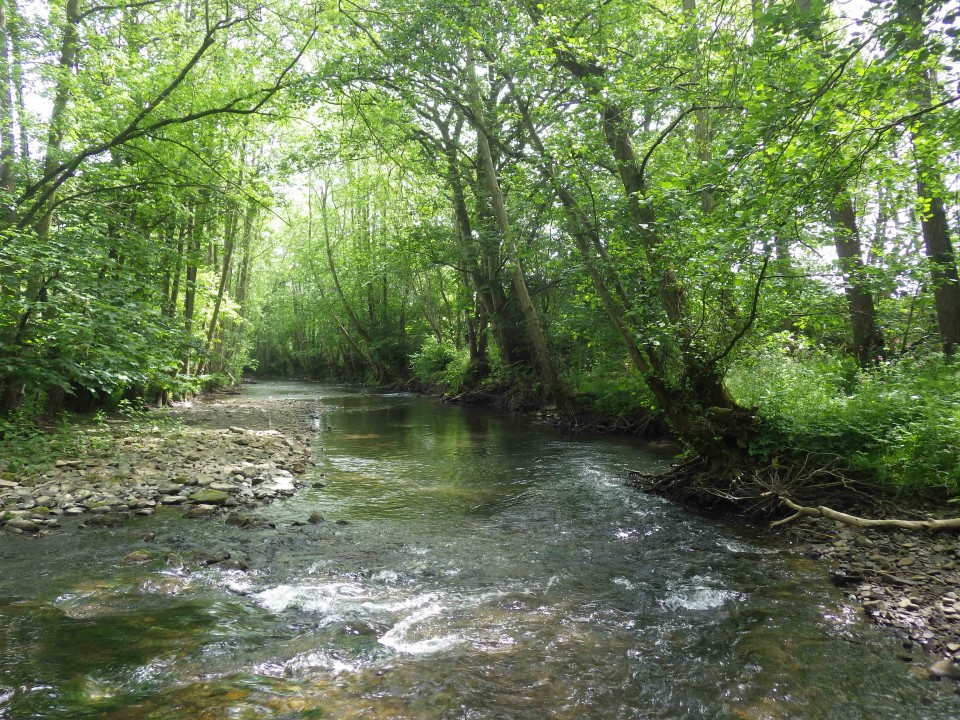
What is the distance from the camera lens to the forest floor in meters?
4.72

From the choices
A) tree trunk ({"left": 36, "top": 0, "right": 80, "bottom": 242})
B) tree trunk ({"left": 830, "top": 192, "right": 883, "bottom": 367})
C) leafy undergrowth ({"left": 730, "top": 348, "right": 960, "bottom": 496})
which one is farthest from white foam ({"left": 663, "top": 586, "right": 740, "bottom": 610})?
tree trunk ({"left": 36, "top": 0, "right": 80, "bottom": 242})

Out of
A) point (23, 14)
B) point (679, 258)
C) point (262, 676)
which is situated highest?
point (23, 14)

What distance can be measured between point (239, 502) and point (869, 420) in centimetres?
909

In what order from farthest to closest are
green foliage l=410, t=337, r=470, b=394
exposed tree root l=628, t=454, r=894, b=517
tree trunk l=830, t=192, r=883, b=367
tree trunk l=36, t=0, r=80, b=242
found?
green foliage l=410, t=337, r=470, b=394 → tree trunk l=830, t=192, r=883, b=367 → tree trunk l=36, t=0, r=80, b=242 → exposed tree root l=628, t=454, r=894, b=517

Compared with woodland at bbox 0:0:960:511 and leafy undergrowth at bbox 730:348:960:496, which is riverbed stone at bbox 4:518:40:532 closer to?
woodland at bbox 0:0:960:511

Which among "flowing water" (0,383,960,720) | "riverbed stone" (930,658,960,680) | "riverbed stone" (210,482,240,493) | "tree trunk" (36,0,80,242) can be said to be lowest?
"flowing water" (0,383,960,720)

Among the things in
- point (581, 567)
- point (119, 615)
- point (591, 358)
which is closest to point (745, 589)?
point (581, 567)

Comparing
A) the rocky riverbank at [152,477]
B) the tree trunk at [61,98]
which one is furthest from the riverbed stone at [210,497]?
the tree trunk at [61,98]

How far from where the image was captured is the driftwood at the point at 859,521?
5.50 m

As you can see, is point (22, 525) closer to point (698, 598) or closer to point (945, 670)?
point (698, 598)

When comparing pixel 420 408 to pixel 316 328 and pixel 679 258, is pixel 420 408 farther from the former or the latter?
pixel 316 328

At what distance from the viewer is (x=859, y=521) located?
602 cm

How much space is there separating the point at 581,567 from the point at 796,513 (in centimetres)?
297

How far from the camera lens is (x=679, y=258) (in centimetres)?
866
